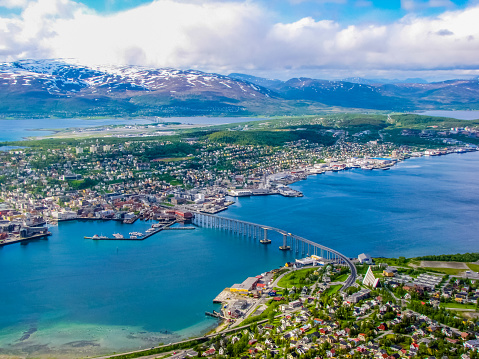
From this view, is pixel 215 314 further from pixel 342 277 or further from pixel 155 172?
pixel 155 172

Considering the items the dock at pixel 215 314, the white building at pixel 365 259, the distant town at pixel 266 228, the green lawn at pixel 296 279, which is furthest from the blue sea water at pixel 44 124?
the white building at pixel 365 259

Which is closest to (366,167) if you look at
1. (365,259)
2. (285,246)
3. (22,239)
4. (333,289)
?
(285,246)

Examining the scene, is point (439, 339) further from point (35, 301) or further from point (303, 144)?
point (303, 144)

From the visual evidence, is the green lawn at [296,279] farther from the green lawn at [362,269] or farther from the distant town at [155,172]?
the distant town at [155,172]

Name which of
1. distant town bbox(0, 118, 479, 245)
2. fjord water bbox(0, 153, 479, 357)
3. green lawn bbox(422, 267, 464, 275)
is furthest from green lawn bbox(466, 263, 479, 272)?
distant town bbox(0, 118, 479, 245)

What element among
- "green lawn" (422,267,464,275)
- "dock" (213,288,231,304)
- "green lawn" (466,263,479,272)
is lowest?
"dock" (213,288,231,304)

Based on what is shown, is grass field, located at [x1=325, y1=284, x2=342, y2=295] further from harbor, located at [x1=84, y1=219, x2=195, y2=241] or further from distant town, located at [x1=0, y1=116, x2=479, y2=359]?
harbor, located at [x1=84, y1=219, x2=195, y2=241]

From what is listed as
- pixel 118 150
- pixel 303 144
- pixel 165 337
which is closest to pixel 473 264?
pixel 165 337
